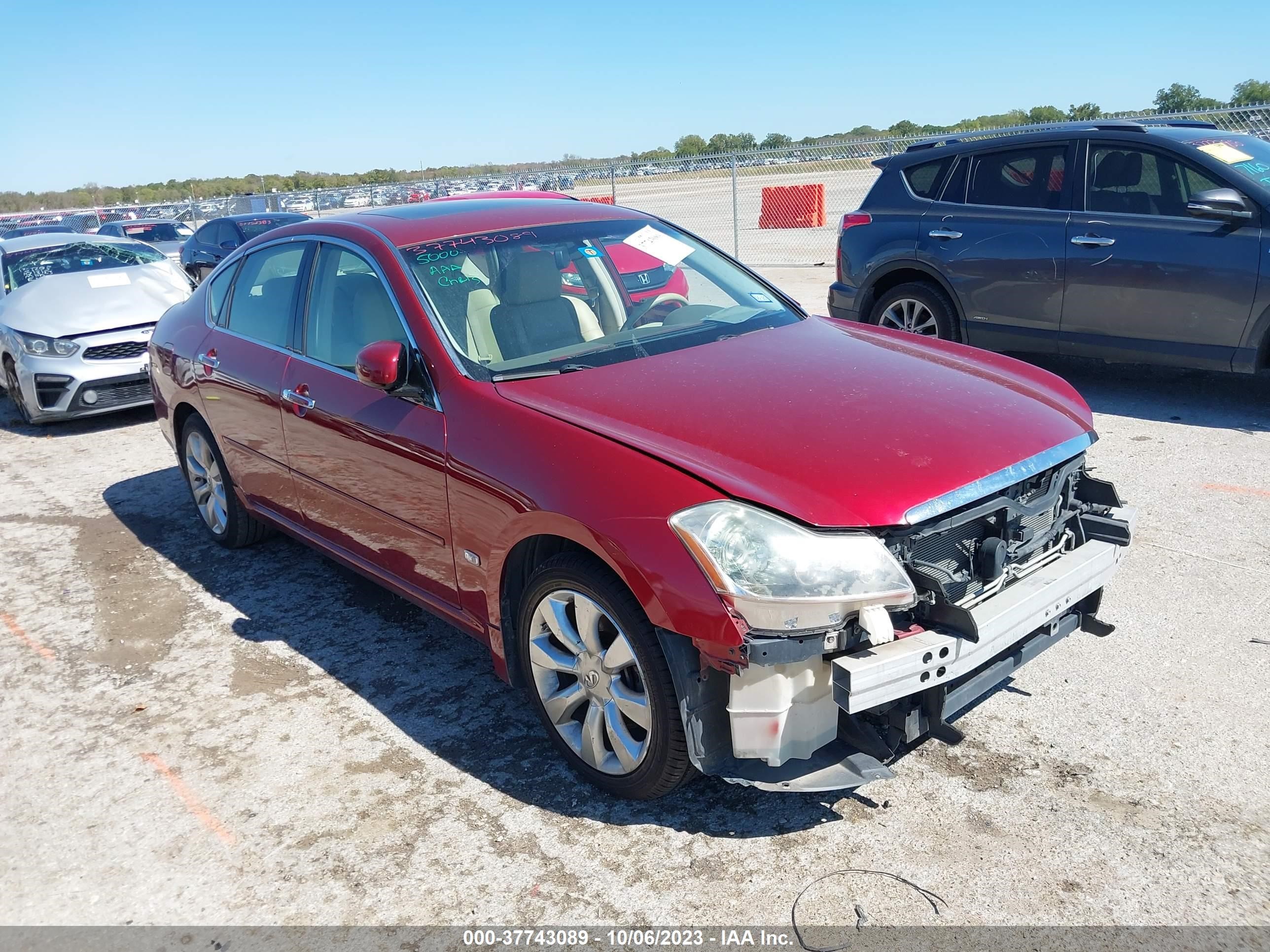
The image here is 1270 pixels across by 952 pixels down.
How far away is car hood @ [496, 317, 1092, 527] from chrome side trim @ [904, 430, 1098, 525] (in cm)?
2

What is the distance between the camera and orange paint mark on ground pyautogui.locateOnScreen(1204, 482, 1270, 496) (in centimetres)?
524

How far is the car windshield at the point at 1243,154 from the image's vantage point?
21.0 feet

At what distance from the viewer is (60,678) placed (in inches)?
169

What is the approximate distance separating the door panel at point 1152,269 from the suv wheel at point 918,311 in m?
0.91

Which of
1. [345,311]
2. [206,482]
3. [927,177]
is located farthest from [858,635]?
[927,177]

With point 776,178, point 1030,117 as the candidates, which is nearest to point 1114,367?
point 776,178

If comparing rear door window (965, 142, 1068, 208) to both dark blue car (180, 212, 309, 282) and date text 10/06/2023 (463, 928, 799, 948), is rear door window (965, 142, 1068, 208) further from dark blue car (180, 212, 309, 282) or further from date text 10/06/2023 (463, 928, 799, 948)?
dark blue car (180, 212, 309, 282)

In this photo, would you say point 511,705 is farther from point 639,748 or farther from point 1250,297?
point 1250,297

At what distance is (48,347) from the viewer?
27.7ft

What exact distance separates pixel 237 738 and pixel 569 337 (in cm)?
191

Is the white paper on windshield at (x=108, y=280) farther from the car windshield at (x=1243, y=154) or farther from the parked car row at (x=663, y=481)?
the car windshield at (x=1243, y=154)

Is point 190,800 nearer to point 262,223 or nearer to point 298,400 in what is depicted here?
point 298,400

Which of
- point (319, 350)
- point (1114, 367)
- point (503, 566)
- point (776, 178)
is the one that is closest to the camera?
point (503, 566)

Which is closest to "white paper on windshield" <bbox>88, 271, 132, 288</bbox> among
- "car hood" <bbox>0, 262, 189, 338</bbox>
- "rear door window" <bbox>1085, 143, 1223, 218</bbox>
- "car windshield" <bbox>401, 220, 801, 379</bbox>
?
"car hood" <bbox>0, 262, 189, 338</bbox>
